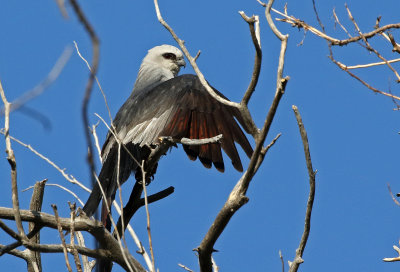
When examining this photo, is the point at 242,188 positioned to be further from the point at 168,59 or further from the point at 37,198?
the point at 168,59

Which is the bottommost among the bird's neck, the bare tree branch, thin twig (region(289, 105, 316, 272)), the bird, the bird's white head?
thin twig (region(289, 105, 316, 272))

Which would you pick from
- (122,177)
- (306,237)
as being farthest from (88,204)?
(306,237)

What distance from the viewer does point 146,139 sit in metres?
4.58

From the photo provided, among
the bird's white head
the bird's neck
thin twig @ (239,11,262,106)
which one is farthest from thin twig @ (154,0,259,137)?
the bird's white head

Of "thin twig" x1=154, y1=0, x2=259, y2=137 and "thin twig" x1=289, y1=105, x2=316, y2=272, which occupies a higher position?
"thin twig" x1=154, y1=0, x2=259, y2=137

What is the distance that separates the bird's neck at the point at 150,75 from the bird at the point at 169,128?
1.09 m

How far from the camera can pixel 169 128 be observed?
441 cm

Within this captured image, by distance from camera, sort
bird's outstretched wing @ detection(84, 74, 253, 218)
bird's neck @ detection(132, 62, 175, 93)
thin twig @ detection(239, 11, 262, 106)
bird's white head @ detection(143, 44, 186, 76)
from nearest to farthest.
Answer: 1. thin twig @ detection(239, 11, 262, 106)
2. bird's outstretched wing @ detection(84, 74, 253, 218)
3. bird's neck @ detection(132, 62, 175, 93)
4. bird's white head @ detection(143, 44, 186, 76)

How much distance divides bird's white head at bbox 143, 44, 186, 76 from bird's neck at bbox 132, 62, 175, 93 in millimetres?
82

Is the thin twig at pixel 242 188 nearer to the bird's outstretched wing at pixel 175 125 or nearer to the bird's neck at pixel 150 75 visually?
the bird's outstretched wing at pixel 175 125

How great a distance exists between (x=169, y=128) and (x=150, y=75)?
2707 mm

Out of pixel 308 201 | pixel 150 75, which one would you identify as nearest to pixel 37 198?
pixel 308 201

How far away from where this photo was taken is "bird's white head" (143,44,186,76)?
23.7 ft

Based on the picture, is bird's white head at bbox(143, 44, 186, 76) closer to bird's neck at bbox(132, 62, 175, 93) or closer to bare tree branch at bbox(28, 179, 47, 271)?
bird's neck at bbox(132, 62, 175, 93)
